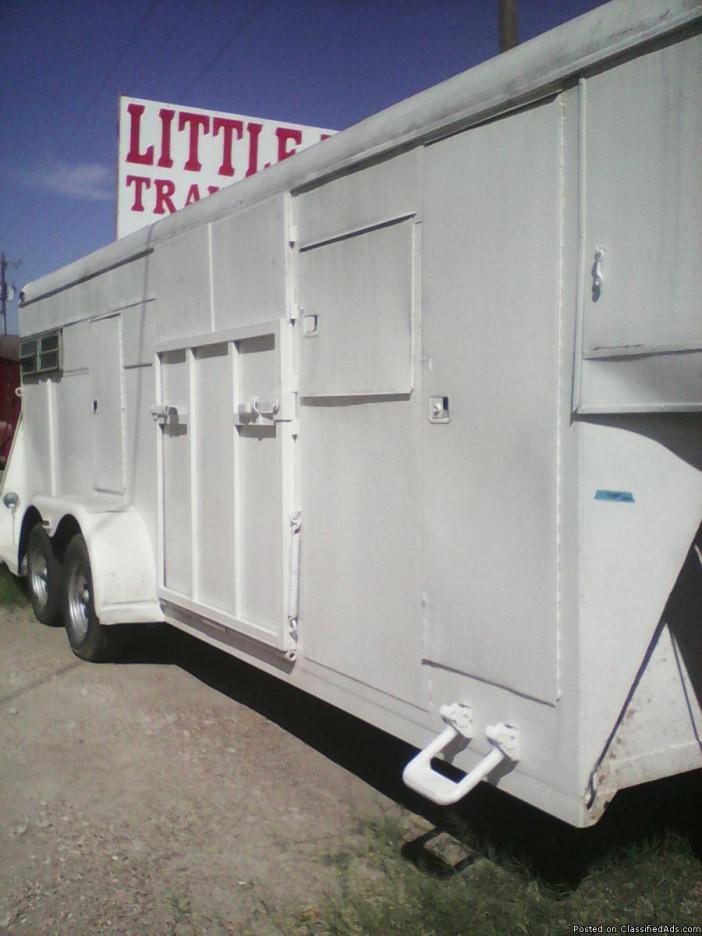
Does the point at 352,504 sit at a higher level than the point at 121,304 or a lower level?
A: lower

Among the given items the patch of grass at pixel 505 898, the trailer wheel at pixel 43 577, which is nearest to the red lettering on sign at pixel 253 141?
the trailer wheel at pixel 43 577

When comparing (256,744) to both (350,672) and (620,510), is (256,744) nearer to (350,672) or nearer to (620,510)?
(350,672)

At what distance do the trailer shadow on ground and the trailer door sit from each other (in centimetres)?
89

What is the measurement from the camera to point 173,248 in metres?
5.38

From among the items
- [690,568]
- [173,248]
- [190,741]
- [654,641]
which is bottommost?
[190,741]

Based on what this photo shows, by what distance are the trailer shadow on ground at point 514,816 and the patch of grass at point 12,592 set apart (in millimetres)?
3920

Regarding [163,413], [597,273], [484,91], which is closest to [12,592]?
[163,413]

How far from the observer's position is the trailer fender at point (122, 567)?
5762mm

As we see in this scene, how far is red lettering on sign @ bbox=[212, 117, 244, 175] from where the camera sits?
11.6 meters

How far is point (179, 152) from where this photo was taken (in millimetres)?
11516

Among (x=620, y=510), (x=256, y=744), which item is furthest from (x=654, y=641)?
(x=256, y=744)

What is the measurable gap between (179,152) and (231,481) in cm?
791

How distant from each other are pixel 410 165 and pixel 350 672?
2.02 m

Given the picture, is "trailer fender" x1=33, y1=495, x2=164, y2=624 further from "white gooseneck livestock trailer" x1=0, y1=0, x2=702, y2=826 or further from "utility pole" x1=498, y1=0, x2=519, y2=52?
"utility pole" x1=498, y1=0, x2=519, y2=52
